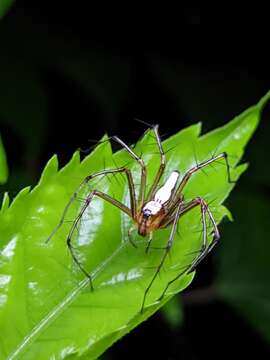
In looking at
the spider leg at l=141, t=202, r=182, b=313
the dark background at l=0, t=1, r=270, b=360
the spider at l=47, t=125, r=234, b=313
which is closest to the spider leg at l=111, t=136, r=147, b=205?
the spider at l=47, t=125, r=234, b=313

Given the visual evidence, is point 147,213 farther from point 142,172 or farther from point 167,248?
point 167,248

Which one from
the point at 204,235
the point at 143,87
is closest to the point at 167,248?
the point at 204,235

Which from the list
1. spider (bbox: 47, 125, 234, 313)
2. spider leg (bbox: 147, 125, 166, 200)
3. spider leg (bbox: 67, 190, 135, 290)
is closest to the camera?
spider leg (bbox: 67, 190, 135, 290)

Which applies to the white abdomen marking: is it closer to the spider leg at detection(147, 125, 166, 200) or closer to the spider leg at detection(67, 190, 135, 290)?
the spider leg at detection(147, 125, 166, 200)

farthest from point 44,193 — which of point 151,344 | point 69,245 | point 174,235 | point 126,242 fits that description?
point 151,344

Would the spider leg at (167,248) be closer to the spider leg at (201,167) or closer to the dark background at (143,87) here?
the spider leg at (201,167)

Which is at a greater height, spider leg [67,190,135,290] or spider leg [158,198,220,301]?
spider leg [67,190,135,290]

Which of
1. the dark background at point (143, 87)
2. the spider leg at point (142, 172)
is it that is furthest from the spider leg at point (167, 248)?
the dark background at point (143, 87)
